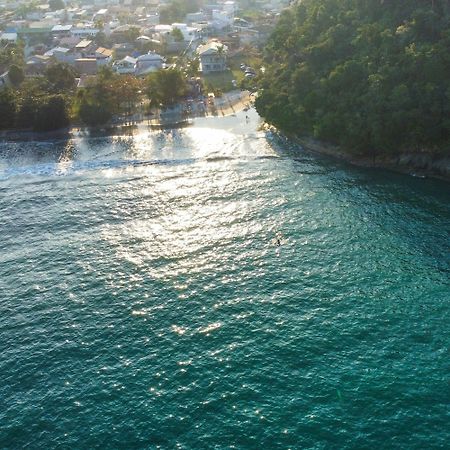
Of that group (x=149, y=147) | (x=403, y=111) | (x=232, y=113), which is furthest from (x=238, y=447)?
(x=232, y=113)

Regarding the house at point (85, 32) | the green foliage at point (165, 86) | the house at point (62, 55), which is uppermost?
the house at point (85, 32)

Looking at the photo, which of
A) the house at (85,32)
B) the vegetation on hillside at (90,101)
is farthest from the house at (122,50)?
the vegetation on hillside at (90,101)

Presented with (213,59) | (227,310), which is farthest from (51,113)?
(227,310)

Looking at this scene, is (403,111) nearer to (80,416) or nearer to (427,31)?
(427,31)

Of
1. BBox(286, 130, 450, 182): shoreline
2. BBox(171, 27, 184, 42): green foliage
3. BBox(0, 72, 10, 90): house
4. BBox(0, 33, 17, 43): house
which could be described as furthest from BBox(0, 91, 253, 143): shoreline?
BBox(0, 33, 17, 43): house

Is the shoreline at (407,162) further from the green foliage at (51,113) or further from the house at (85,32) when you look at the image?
the house at (85,32)

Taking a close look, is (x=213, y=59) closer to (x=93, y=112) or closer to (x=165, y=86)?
(x=165, y=86)
